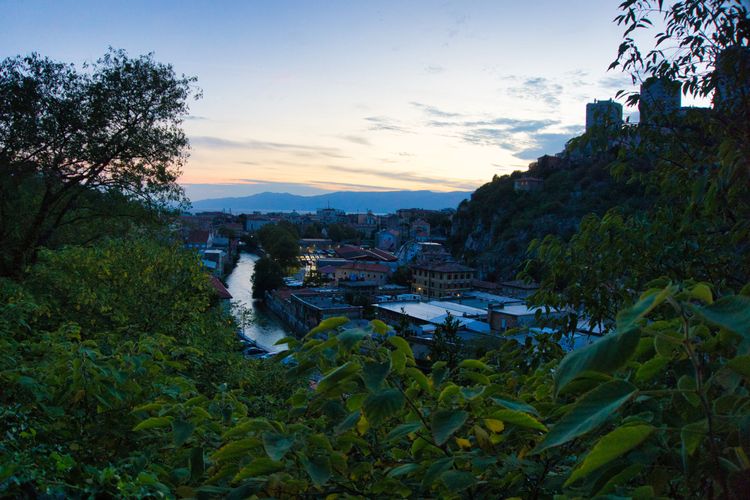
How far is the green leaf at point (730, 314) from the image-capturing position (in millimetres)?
486

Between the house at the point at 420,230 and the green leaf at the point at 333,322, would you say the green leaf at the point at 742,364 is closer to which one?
the green leaf at the point at 333,322

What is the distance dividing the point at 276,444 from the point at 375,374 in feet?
0.69

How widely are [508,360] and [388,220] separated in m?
97.7

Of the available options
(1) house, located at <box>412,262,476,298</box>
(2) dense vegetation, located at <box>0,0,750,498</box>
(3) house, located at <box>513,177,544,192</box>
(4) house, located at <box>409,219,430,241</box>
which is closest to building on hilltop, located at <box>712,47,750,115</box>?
(2) dense vegetation, located at <box>0,0,750,498</box>

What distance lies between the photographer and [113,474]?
4.08ft

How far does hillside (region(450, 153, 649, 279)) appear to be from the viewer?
31.8 m

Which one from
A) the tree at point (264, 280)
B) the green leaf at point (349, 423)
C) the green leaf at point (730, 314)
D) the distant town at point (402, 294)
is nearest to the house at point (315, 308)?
the distant town at point (402, 294)

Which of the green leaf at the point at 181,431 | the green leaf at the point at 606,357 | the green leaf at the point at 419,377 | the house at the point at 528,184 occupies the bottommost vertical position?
the green leaf at the point at 181,431

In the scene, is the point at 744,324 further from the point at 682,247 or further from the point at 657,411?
the point at 682,247

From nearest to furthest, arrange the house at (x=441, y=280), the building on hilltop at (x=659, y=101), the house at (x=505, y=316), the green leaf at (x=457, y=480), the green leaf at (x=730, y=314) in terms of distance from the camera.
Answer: the green leaf at (x=730, y=314), the green leaf at (x=457, y=480), the building on hilltop at (x=659, y=101), the house at (x=505, y=316), the house at (x=441, y=280)

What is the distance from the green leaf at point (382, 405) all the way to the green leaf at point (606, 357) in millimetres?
377

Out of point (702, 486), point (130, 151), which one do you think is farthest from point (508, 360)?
point (130, 151)

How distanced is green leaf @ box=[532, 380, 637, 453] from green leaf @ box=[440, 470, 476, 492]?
29 cm

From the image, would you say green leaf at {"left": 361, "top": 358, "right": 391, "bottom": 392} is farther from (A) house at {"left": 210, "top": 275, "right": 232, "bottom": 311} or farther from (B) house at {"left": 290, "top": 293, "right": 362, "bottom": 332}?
(B) house at {"left": 290, "top": 293, "right": 362, "bottom": 332}
